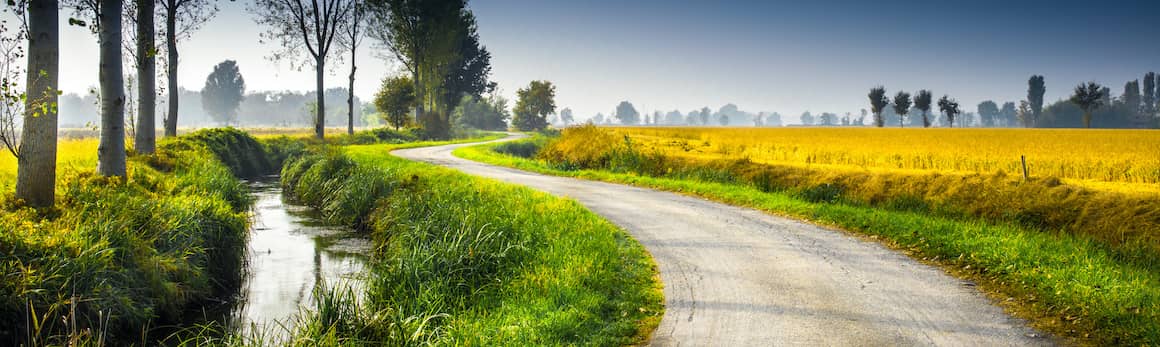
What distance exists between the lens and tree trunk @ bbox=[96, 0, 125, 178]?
38.7 feet

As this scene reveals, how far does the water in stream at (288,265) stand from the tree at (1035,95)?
566 ft

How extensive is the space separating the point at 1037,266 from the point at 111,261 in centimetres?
1112

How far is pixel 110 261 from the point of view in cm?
760

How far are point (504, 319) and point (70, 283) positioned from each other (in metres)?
4.76

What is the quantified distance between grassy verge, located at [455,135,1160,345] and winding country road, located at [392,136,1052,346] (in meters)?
0.45

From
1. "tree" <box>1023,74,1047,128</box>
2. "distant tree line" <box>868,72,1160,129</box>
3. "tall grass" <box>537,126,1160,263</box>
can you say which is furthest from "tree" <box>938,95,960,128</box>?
"tall grass" <box>537,126,1160,263</box>

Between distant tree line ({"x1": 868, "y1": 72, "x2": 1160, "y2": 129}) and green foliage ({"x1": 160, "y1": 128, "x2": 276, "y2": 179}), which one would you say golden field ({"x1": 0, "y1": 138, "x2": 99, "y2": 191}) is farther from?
distant tree line ({"x1": 868, "y1": 72, "x2": 1160, "y2": 129})

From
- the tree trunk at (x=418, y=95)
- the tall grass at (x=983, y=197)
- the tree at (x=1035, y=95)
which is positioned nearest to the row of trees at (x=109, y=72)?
the tree trunk at (x=418, y=95)

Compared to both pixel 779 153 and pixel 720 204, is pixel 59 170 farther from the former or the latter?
pixel 779 153

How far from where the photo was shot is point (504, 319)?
6.50m

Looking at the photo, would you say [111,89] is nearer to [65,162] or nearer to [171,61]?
[65,162]

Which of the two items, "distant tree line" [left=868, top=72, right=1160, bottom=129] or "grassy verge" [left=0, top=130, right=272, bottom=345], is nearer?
"grassy verge" [left=0, top=130, right=272, bottom=345]

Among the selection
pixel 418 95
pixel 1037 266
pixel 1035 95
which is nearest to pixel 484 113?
pixel 418 95

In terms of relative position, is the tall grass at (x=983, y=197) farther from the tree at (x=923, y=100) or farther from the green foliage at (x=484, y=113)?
the tree at (x=923, y=100)
